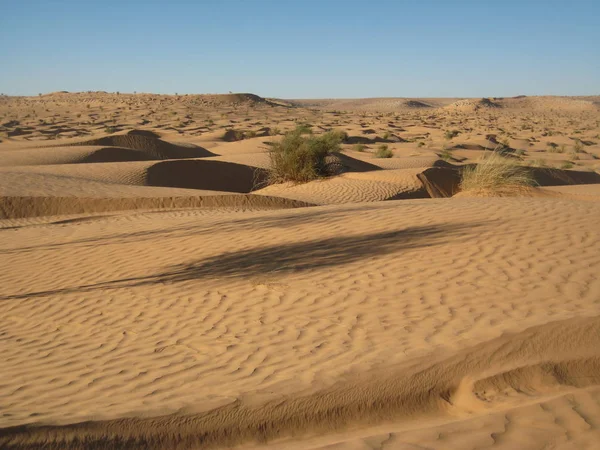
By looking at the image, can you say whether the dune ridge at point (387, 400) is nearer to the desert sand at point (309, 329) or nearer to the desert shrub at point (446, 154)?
the desert sand at point (309, 329)

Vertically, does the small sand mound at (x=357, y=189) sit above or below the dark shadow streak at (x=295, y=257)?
below

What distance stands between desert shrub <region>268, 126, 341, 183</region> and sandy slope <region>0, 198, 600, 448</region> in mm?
11161

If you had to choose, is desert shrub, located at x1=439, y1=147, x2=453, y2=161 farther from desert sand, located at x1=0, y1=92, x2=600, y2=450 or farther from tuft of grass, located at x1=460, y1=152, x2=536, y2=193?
desert sand, located at x1=0, y1=92, x2=600, y2=450

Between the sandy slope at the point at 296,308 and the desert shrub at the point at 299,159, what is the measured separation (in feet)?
36.6

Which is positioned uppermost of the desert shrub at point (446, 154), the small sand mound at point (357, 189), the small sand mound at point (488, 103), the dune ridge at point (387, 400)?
the dune ridge at point (387, 400)

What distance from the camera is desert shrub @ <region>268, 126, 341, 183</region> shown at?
22828mm

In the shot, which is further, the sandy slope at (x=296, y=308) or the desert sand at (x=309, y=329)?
the sandy slope at (x=296, y=308)

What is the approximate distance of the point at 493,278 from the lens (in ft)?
24.3

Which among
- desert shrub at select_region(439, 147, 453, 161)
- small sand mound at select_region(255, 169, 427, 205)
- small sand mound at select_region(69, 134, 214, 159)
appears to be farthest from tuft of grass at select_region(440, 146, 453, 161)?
small sand mound at select_region(69, 134, 214, 159)

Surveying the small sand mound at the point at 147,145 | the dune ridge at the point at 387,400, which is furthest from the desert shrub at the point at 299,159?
the dune ridge at the point at 387,400

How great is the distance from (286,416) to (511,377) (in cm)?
184

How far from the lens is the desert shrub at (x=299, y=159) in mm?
22828

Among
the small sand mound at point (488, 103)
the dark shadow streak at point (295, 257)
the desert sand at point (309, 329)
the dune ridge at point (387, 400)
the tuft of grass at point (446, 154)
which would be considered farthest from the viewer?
the small sand mound at point (488, 103)

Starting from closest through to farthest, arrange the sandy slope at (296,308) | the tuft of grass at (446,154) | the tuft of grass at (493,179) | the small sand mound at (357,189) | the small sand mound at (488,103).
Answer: the sandy slope at (296,308) → the tuft of grass at (493,179) → the small sand mound at (357,189) → the tuft of grass at (446,154) → the small sand mound at (488,103)
